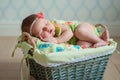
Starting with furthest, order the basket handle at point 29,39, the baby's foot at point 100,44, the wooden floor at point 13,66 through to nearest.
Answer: the wooden floor at point 13,66, the baby's foot at point 100,44, the basket handle at point 29,39

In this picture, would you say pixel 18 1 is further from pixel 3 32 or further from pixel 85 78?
pixel 85 78

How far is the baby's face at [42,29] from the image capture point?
1.05m

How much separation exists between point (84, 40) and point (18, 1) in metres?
0.78

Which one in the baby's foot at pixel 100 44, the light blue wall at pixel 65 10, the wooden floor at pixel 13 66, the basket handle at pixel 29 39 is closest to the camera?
the basket handle at pixel 29 39

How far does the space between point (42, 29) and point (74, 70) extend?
0.21 m

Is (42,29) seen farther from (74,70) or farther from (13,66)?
(13,66)

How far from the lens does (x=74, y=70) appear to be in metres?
1.02

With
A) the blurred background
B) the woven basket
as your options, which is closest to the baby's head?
the woven basket

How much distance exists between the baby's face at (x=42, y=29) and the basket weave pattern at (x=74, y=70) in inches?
4.4

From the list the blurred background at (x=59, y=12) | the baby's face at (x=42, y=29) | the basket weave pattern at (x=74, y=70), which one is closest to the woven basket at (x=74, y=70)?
the basket weave pattern at (x=74, y=70)

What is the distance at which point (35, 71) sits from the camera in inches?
43.3

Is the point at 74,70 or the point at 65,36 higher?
the point at 65,36

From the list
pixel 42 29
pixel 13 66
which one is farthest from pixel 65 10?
pixel 42 29

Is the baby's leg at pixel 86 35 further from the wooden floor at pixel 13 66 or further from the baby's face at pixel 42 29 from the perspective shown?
the wooden floor at pixel 13 66
